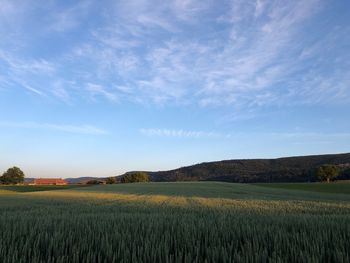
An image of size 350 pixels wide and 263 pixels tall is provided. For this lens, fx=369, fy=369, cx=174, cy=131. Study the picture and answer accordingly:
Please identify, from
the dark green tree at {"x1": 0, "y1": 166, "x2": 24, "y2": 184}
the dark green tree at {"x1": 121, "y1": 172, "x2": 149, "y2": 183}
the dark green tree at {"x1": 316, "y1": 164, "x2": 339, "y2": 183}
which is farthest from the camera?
the dark green tree at {"x1": 121, "y1": 172, "x2": 149, "y2": 183}

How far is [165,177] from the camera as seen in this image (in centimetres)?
17050

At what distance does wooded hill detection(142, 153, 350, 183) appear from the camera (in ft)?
429

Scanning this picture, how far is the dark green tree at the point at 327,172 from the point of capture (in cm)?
10881

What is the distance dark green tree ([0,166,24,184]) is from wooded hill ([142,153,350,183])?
55.2 m

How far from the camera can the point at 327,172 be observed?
10881 centimetres

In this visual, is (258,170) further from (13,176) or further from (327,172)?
(13,176)

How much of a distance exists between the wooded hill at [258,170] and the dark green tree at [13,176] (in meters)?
55.2

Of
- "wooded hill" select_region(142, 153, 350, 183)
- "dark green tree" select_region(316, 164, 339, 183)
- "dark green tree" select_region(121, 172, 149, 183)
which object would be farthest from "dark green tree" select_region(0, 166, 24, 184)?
"dark green tree" select_region(316, 164, 339, 183)

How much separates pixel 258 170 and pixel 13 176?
318ft

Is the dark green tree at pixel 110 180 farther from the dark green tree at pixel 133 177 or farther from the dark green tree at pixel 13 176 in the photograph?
the dark green tree at pixel 13 176

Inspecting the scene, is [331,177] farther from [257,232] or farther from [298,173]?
[257,232]

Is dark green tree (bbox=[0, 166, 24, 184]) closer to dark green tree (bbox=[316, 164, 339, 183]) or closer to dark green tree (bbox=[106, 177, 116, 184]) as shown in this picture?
dark green tree (bbox=[106, 177, 116, 184])

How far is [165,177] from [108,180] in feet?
144

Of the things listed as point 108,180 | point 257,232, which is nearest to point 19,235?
point 257,232
